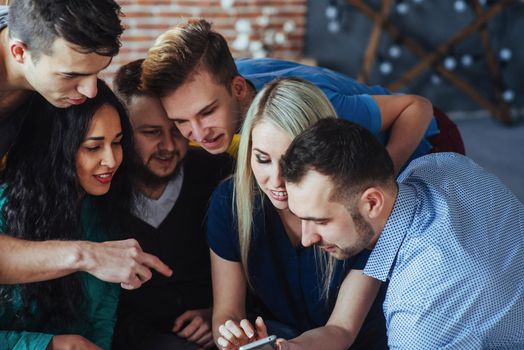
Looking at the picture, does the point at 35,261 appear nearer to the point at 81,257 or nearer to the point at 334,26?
the point at 81,257

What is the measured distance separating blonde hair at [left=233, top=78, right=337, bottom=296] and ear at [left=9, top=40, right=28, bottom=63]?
55 centimetres

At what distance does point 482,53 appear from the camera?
512cm

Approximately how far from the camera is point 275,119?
1711 millimetres

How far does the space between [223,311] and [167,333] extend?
247 mm

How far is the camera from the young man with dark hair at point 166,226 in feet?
6.38

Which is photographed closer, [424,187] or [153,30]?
[424,187]

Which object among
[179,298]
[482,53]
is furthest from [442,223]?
[482,53]

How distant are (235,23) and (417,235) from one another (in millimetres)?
3546

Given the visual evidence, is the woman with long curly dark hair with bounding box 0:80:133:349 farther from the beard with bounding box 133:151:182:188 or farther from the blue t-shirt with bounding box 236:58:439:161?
the blue t-shirt with bounding box 236:58:439:161

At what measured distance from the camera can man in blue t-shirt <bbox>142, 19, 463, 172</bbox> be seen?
6.11ft

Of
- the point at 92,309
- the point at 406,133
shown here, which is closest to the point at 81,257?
the point at 92,309

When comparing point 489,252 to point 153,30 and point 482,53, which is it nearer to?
point 153,30

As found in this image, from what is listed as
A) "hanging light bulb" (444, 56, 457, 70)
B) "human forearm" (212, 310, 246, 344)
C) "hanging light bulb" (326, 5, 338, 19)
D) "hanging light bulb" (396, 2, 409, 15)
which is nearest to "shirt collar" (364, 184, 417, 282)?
"human forearm" (212, 310, 246, 344)

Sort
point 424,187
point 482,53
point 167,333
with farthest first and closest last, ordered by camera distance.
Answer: point 482,53
point 167,333
point 424,187
